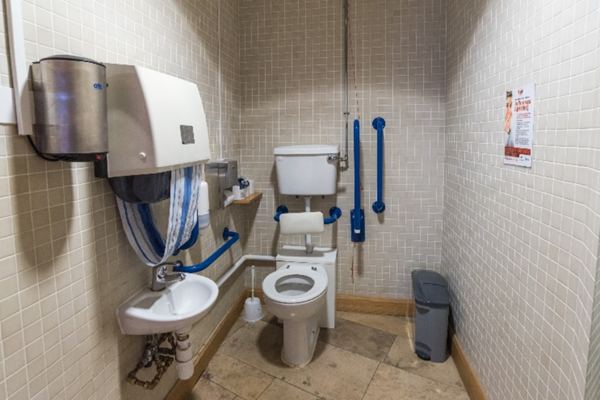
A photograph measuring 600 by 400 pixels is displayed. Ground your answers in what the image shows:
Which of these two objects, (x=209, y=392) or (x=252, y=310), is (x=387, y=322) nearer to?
(x=252, y=310)

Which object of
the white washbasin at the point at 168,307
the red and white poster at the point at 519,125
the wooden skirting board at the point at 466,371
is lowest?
the wooden skirting board at the point at 466,371

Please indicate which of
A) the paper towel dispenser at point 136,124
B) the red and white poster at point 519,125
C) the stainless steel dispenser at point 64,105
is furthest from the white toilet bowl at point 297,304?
the stainless steel dispenser at point 64,105

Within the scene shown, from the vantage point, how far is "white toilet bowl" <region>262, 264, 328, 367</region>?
201cm

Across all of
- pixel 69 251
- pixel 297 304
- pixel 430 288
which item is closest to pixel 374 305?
pixel 430 288

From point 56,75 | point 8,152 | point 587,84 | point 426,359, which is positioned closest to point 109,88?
point 56,75

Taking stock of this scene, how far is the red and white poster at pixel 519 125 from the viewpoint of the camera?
131 cm

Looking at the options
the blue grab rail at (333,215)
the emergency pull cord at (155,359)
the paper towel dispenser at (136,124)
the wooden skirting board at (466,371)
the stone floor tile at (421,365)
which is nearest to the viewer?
the paper towel dispenser at (136,124)

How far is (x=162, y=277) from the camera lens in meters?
1.58

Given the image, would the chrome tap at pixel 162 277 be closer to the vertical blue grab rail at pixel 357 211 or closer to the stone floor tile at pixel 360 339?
the stone floor tile at pixel 360 339

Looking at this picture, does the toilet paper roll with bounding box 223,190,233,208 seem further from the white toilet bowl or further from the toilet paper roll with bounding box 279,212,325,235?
the white toilet bowl

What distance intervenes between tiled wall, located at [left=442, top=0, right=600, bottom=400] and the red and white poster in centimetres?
4

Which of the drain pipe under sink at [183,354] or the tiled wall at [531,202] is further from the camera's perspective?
the drain pipe under sink at [183,354]

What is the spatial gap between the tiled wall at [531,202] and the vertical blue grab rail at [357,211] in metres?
0.67

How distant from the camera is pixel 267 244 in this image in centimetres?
286
